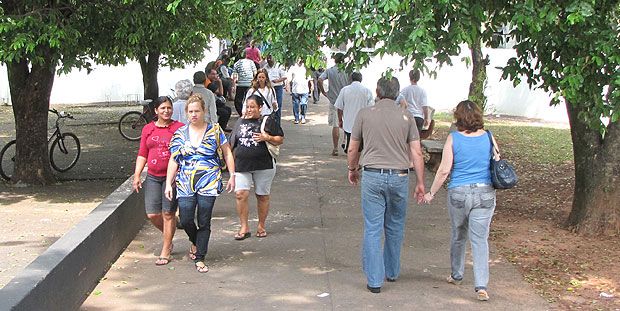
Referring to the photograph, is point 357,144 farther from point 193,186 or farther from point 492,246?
point 492,246

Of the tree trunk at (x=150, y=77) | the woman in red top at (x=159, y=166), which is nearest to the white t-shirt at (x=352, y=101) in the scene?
the woman in red top at (x=159, y=166)

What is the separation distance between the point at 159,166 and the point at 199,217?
1.95ft

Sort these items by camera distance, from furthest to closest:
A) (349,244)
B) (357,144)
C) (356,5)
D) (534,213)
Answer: (534,213)
(349,244)
(357,144)
(356,5)

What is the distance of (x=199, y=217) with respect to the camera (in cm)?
702

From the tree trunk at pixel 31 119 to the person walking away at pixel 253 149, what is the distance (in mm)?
5713

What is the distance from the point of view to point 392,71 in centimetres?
616

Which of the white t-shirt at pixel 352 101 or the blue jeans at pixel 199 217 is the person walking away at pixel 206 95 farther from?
the blue jeans at pixel 199 217

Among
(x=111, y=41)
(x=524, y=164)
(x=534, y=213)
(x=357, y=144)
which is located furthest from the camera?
(x=524, y=164)

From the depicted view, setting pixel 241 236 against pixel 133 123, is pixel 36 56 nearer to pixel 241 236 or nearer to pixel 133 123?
pixel 241 236

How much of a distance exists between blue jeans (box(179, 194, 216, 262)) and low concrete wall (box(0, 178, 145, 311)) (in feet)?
2.26

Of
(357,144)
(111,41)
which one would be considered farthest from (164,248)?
(111,41)

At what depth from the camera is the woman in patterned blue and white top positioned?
273 inches

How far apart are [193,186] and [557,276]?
10.5 feet

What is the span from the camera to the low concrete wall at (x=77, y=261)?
494 cm
